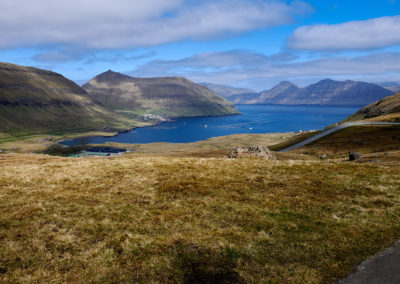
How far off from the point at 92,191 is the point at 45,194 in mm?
3488

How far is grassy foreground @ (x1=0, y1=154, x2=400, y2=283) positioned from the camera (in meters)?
11.2

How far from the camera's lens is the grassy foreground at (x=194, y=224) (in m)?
11.2

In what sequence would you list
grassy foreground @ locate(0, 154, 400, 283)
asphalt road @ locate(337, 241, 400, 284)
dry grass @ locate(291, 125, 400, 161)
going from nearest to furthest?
asphalt road @ locate(337, 241, 400, 284) < grassy foreground @ locate(0, 154, 400, 283) < dry grass @ locate(291, 125, 400, 161)

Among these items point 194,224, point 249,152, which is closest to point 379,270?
point 194,224

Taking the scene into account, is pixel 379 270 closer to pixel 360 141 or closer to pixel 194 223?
pixel 194 223

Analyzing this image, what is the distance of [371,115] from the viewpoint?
182250 mm

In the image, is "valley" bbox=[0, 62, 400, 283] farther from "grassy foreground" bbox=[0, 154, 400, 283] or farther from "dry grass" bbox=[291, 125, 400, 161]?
"dry grass" bbox=[291, 125, 400, 161]

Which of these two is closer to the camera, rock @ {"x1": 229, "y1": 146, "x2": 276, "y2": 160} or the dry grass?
rock @ {"x1": 229, "y1": 146, "x2": 276, "y2": 160}

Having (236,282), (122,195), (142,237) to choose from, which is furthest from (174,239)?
(122,195)

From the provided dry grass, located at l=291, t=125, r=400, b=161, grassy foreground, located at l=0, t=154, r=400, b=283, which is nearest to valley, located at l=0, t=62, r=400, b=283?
grassy foreground, located at l=0, t=154, r=400, b=283

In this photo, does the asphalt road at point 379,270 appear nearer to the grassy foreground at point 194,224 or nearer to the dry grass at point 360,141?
the grassy foreground at point 194,224

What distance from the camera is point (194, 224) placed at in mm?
15312

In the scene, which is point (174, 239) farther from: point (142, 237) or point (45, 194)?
point (45, 194)

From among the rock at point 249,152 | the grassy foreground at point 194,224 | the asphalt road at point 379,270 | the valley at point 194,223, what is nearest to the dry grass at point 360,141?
the rock at point 249,152
